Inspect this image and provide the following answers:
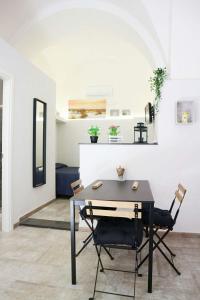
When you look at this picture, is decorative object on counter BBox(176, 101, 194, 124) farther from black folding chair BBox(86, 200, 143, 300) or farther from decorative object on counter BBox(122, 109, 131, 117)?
decorative object on counter BBox(122, 109, 131, 117)

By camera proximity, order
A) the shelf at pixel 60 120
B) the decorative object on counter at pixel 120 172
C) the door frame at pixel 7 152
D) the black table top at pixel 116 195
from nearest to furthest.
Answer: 1. the black table top at pixel 116 195
2. the decorative object on counter at pixel 120 172
3. the door frame at pixel 7 152
4. the shelf at pixel 60 120

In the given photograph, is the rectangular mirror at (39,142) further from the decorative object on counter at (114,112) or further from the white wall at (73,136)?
the decorative object on counter at (114,112)

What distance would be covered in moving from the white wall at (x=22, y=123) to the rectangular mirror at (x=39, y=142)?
0.10 metres

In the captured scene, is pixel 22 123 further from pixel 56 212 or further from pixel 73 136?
pixel 73 136

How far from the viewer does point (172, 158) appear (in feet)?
10.4

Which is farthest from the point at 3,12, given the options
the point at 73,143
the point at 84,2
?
the point at 73,143

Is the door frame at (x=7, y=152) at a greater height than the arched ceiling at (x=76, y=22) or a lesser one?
lesser

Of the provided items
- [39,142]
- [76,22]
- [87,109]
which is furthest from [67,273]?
[87,109]

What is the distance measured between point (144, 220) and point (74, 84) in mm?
5139

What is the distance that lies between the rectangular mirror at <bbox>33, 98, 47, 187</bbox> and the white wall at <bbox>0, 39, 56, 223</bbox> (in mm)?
98

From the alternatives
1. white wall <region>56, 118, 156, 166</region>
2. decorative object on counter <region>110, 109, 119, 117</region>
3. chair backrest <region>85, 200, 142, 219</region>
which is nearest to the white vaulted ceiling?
decorative object on counter <region>110, 109, 119, 117</region>

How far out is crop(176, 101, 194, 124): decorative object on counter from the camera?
312 centimetres

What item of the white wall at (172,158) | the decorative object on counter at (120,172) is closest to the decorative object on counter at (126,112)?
the white wall at (172,158)

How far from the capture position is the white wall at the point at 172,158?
3.14 meters
